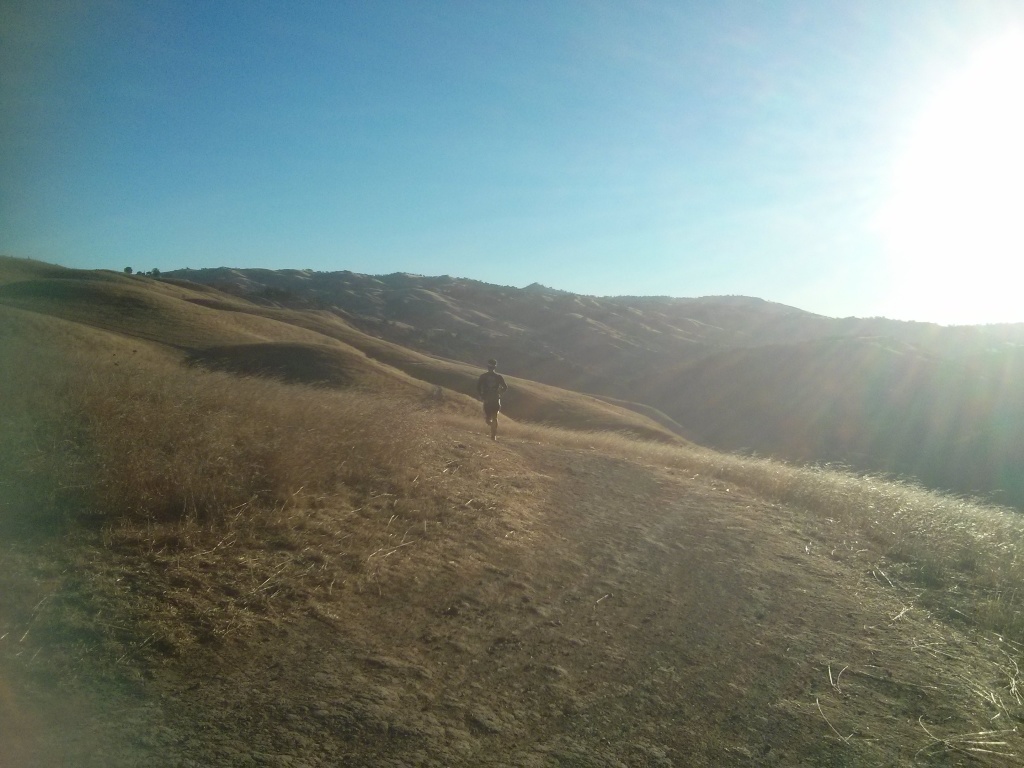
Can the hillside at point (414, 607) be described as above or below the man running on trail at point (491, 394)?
below

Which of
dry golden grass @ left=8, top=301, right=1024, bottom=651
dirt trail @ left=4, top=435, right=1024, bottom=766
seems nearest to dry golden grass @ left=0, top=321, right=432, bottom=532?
dry golden grass @ left=8, top=301, right=1024, bottom=651

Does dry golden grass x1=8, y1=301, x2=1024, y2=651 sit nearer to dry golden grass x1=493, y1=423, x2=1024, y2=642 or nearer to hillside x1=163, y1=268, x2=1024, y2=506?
dry golden grass x1=493, y1=423, x2=1024, y2=642

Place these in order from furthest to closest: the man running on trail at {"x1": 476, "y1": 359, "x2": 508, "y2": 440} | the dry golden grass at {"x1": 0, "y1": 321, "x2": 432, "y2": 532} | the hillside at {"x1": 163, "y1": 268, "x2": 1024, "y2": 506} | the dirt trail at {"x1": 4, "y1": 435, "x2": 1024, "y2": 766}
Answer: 1. the hillside at {"x1": 163, "y1": 268, "x2": 1024, "y2": 506}
2. the man running on trail at {"x1": 476, "y1": 359, "x2": 508, "y2": 440}
3. the dry golden grass at {"x1": 0, "y1": 321, "x2": 432, "y2": 532}
4. the dirt trail at {"x1": 4, "y1": 435, "x2": 1024, "y2": 766}

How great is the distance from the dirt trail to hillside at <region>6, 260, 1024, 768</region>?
2 centimetres

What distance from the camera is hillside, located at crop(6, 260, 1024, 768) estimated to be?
373 cm

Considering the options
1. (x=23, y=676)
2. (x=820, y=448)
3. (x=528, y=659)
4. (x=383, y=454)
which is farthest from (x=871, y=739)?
(x=820, y=448)

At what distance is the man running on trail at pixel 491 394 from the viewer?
1394 centimetres

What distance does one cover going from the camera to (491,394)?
14.2 meters

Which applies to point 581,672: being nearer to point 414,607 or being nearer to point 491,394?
point 414,607

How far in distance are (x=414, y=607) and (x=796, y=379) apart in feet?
160

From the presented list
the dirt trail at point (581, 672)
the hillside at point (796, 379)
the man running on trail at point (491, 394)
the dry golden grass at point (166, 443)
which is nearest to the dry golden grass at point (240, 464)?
the dry golden grass at point (166, 443)

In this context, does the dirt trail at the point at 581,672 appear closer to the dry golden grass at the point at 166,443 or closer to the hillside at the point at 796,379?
the dry golden grass at the point at 166,443

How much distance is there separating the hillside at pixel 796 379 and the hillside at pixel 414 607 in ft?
43.4

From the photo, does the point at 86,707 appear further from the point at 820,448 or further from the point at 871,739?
the point at 820,448
